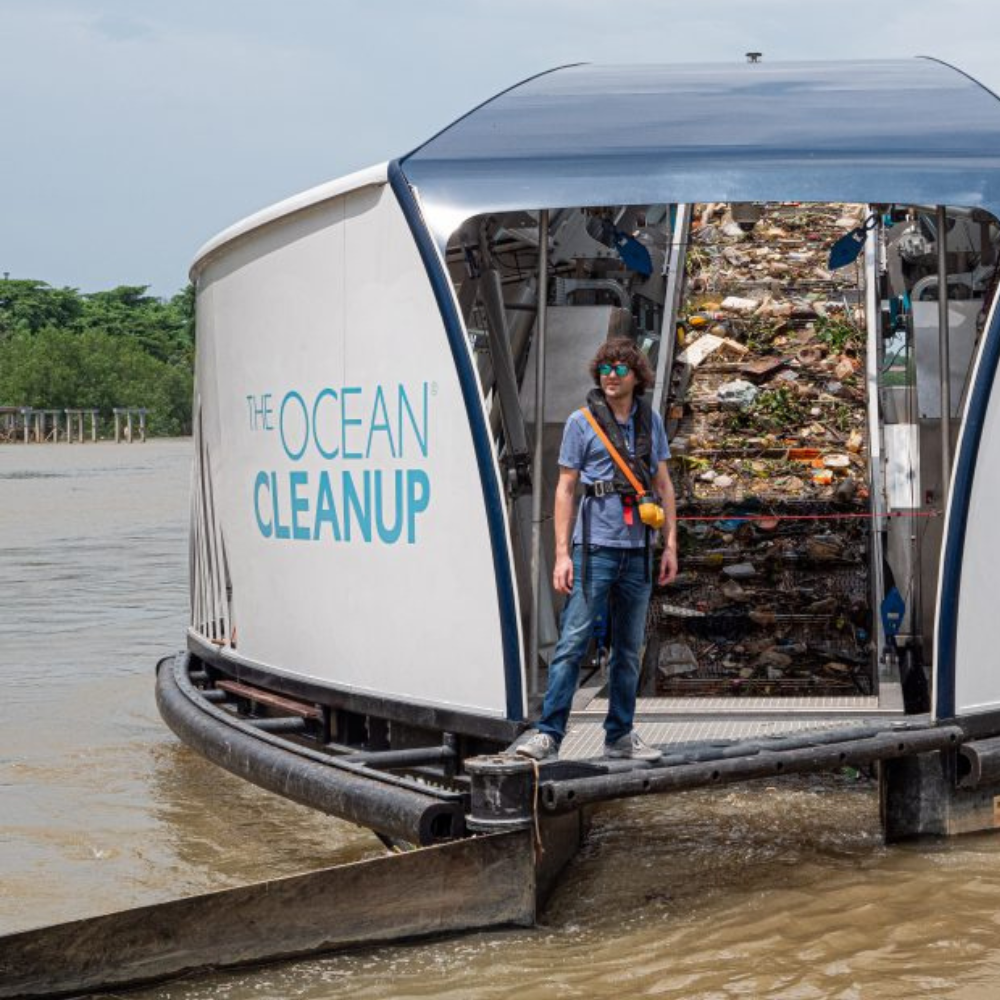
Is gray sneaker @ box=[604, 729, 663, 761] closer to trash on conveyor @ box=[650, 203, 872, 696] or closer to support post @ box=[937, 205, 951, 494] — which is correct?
support post @ box=[937, 205, 951, 494]

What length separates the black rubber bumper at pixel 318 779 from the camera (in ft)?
19.3

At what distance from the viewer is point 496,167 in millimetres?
6762

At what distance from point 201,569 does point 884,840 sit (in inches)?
160

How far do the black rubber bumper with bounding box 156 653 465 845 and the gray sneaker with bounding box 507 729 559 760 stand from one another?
259 mm

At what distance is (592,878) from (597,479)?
1.54 metres

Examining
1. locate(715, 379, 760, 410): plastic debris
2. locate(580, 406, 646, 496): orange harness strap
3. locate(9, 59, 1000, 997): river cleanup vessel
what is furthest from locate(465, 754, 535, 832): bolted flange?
locate(715, 379, 760, 410): plastic debris

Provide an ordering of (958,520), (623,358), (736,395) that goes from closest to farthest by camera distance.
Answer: (623,358), (958,520), (736,395)

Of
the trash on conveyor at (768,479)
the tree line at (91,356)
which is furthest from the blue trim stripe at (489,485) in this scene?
the tree line at (91,356)

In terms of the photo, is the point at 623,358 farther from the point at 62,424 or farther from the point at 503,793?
the point at 62,424

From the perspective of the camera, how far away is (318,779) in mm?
6566

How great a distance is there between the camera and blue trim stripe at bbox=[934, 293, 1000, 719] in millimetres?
6414

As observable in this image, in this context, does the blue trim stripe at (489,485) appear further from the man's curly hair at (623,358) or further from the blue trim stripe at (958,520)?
the blue trim stripe at (958,520)

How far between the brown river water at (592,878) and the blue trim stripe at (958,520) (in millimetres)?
656

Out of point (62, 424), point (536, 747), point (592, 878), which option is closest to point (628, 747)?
point (536, 747)
